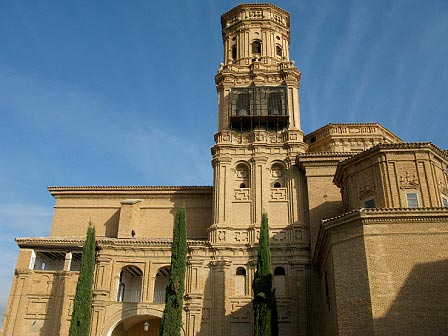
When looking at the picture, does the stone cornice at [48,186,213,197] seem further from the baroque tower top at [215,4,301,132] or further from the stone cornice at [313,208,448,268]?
the stone cornice at [313,208,448,268]

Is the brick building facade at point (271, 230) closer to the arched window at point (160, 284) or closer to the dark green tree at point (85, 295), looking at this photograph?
the arched window at point (160, 284)

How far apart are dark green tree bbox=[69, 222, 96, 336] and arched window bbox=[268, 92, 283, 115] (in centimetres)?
1334

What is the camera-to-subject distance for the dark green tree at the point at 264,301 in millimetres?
23078

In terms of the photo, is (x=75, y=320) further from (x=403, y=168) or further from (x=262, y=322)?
(x=403, y=168)

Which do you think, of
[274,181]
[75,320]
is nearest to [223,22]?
[274,181]

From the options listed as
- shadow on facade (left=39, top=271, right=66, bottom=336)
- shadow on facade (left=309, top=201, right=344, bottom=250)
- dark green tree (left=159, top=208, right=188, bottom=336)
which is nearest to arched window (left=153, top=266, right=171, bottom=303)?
dark green tree (left=159, top=208, right=188, bottom=336)

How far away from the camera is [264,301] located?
23609 millimetres

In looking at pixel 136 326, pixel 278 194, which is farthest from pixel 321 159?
pixel 136 326

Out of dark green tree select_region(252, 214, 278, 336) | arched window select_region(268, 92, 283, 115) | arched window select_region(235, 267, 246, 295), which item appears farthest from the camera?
arched window select_region(268, 92, 283, 115)

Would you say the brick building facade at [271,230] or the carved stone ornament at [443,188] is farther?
the carved stone ornament at [443,188]

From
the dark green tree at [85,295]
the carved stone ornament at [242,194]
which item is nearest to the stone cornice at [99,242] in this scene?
the dark green tree at [85,295]

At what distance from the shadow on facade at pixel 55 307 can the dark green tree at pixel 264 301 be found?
12.4m

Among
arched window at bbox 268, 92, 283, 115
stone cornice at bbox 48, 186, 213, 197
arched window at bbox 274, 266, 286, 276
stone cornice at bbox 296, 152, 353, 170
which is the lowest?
arched window at bbox 274, 266, 286, 276

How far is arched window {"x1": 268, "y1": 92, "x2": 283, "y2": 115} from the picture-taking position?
33906mm
